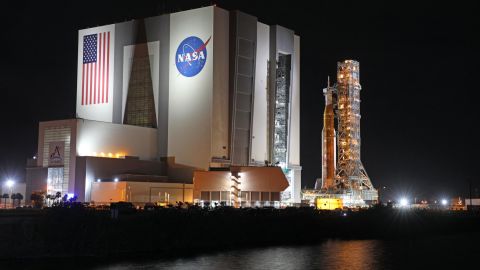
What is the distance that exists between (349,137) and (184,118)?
Answer: 2833cm

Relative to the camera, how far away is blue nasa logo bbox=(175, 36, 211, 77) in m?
96.6

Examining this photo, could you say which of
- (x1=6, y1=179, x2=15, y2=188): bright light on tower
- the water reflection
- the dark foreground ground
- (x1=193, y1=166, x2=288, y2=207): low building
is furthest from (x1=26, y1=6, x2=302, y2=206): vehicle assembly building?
the water reflection

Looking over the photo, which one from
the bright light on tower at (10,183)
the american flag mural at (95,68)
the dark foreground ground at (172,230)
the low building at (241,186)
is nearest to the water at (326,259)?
the dark foreground ground at (172,230)

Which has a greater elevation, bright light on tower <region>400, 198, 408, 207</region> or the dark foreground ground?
bright light on tower <region>400, 198, 408, 207</region>

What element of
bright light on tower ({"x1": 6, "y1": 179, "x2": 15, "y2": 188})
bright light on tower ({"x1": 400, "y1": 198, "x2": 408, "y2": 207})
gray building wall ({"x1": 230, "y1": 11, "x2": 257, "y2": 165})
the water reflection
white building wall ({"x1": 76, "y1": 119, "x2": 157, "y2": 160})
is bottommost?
the water reflection


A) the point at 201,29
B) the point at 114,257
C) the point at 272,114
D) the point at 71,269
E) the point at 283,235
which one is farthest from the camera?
the point at 272,114

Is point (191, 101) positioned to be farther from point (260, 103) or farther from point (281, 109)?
point (281, 109)

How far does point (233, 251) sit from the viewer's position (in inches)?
2650

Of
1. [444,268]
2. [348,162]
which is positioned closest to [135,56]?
[348,162]

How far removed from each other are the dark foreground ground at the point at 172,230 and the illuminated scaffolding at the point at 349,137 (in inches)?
574

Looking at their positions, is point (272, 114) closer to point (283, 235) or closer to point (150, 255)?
point (283, 235)

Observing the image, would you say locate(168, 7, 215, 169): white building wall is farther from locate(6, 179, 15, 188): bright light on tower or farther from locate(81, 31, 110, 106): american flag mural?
locate(6, 179, 15, 188): bright light on tower

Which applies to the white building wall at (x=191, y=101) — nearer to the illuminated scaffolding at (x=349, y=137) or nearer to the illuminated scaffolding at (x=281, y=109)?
the illuminated scaffolding at (x=281, y=109)

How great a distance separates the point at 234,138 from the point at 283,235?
21.9 meters
